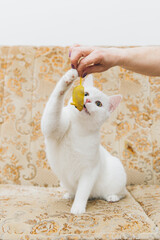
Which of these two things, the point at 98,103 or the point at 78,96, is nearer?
the point at 78,96

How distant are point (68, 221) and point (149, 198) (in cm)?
57

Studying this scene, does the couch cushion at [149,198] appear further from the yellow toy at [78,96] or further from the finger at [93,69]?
the finger at [93,69]

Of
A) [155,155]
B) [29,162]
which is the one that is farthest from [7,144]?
[155,155]

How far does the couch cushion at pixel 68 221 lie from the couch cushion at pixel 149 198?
0.19 feet

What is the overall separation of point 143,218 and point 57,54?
4.22 feet

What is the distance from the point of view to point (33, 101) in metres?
1.76

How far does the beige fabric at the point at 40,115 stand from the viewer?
1.66 m

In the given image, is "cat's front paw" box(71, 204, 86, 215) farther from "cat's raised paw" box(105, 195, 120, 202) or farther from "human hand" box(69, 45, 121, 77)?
"human hand" box(69, 45, 121, 77)

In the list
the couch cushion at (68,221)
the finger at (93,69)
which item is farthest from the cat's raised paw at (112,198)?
the finger at (93,69)
